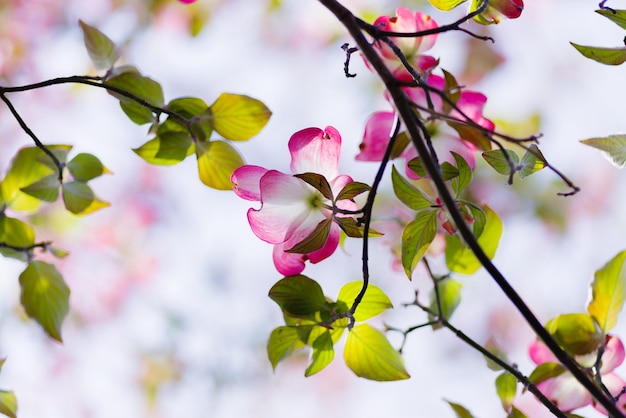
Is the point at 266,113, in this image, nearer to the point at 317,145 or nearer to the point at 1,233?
the point at 317,145

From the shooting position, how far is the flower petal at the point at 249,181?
0.32 meters

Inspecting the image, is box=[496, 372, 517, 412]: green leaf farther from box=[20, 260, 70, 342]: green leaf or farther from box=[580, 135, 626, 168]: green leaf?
box=[20, 260, 70, 342]: green leaf

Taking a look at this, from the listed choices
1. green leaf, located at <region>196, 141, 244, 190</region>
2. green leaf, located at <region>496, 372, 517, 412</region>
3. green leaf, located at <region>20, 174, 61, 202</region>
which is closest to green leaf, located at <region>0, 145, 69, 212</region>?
green leaf, located at <region>20, 174, 61, 202</region>

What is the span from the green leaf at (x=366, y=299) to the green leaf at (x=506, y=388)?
0.28 feet

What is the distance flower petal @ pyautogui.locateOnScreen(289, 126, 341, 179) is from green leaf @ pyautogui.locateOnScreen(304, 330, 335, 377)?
0.30ft

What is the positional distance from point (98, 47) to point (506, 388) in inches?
13.3

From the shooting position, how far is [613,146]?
1.02 feet

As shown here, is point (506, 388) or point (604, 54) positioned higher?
point (604, 54)

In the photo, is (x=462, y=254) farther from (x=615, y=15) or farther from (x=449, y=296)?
(x=615, y=15)

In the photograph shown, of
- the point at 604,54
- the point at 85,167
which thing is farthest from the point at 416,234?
the point at 85,167

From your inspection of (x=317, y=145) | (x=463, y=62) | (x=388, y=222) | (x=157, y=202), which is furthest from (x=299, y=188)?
(x=157, y=202)

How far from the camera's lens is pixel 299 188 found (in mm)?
322

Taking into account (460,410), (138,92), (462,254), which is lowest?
(460,410)

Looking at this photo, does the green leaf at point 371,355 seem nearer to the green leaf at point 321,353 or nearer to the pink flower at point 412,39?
the green leaf at point 321,353
